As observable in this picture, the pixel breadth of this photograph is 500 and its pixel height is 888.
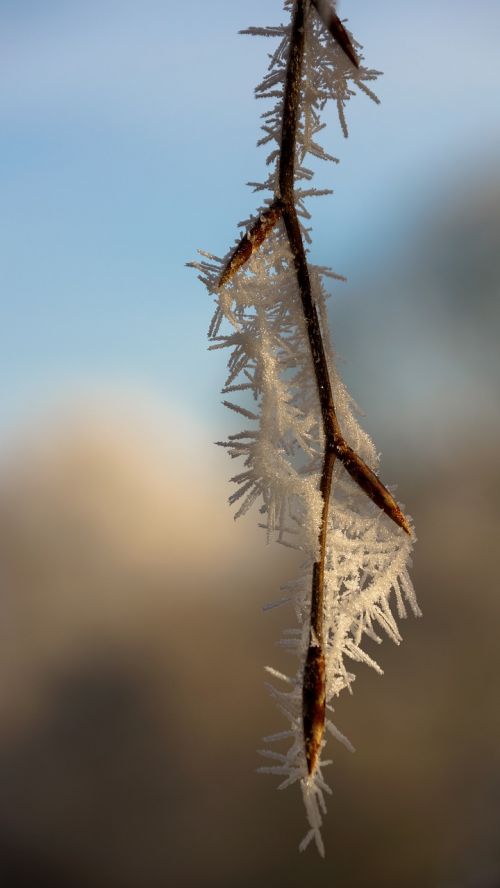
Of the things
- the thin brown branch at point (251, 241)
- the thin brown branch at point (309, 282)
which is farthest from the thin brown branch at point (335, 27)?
the thin brown branch at point (251, 241)

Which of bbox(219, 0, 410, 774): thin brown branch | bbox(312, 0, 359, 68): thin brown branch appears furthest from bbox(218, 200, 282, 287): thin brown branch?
bbox(312, 0, 359, 68): thin brown branch

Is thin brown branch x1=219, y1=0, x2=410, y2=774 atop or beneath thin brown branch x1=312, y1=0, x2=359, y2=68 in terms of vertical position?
beneath

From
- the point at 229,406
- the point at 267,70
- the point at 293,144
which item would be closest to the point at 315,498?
the point at 229,406

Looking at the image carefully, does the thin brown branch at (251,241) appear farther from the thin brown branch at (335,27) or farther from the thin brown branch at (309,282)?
the thin brown branch at (335,27)

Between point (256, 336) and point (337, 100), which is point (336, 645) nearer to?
point (256, 336)

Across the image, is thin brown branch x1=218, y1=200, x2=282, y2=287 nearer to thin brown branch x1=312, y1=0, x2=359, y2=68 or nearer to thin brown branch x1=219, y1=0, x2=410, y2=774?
thin brown branch x1=219, y1=0, x2=410, y2=774

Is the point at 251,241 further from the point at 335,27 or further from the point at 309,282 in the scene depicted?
the point at 335,27

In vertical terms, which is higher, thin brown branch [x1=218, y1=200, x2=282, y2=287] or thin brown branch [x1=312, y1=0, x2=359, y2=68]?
thin brown branch [x1=312, y1=0, x2=359, y2=68]

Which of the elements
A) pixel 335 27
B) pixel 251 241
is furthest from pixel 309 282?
pixel 335 27
